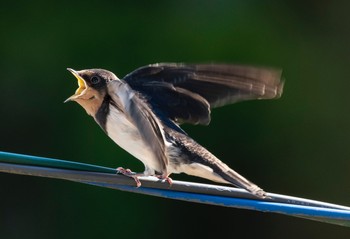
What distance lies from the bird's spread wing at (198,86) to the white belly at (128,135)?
0.92ft

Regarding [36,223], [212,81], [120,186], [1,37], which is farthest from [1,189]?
[120,186]

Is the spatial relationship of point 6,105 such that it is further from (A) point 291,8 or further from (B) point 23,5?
(A) point 291,8

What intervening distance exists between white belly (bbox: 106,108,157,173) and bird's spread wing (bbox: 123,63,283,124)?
0.92 ft

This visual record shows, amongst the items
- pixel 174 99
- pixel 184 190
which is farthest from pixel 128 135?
pixel 184 190

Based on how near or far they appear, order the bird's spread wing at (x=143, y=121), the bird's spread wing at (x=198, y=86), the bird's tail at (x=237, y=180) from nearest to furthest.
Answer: the bird's spread wing at (x=143, y=121)
the bird's tail at (x=237, y=180)
the bird's spread wing at (x=198, y=86)

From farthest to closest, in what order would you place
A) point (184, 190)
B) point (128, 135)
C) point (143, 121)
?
1. point (128, 135)
2. point (143, 121)
3. point (184, 190)

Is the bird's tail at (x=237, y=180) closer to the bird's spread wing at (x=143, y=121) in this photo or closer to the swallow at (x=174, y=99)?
the swallow at (x=174, y=99)

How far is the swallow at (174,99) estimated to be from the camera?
13.0ft

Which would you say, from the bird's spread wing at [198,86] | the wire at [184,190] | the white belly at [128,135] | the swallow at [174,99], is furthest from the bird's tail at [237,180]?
the wire at [184,190]

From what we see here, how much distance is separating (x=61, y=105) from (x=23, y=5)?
0.94 m

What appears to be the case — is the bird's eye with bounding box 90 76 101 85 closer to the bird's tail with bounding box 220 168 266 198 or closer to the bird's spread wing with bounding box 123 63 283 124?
the bird's spread wing with bounding box 123 63 283 124

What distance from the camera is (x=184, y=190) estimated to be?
3.10 metres

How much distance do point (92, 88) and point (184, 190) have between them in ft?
3.34

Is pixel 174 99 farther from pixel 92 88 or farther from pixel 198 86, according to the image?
pixel 92 88
